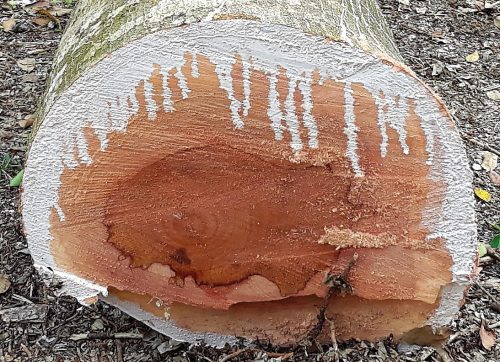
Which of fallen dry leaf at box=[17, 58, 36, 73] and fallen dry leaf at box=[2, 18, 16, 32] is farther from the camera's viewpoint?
fallen dry leaf at box=[2, 18, 16, 32]

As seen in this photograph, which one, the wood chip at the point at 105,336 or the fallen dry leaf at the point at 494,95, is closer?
the wood chip at the point at 105,336

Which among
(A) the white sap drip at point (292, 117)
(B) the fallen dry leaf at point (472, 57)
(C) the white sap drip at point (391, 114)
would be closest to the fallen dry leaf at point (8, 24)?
(B) the fallen dry leaf at point (472, 57)

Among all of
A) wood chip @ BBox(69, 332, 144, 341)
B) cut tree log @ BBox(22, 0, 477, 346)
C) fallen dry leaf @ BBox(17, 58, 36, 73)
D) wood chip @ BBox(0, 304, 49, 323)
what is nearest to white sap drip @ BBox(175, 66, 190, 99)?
cut tree log @ BBox(22, 0, 477, 346)

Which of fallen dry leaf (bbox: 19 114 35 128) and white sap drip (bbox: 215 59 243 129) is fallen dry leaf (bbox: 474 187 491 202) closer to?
white sap drip (bbox: 215 59 243 129)

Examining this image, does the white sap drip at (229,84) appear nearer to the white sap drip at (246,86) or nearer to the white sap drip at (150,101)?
the white sap drip at (246,86)

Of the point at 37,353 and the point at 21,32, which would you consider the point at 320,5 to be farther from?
the point at 21,32

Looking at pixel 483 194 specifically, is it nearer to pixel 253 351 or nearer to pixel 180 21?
pixel 253 351
